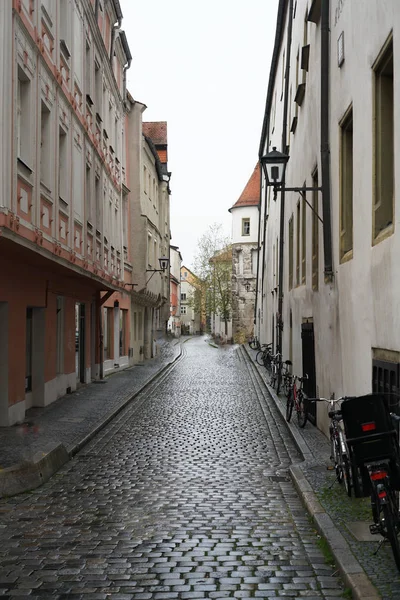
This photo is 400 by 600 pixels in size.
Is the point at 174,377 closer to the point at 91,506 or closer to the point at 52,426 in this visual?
the point at 52,426

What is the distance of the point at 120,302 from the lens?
29.8 meters

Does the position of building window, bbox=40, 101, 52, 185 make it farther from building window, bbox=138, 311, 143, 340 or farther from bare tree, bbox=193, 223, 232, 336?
bare tree, bbox=193, 223, 232, 336

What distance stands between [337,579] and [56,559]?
226cm

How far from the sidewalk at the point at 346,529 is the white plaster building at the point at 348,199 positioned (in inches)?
46.3

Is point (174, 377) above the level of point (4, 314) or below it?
below

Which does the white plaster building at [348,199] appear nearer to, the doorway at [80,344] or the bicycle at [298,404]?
the bicycle at [298,404]

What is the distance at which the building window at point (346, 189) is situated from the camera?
1065 centimetres

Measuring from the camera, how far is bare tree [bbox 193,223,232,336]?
74562 millimetres

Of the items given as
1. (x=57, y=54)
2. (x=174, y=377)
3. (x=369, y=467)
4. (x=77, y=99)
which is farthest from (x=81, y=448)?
(x=174, y=377)

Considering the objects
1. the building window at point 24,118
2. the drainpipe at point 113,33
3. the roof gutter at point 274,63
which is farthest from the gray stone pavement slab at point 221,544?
the drainpipe at point 113,33

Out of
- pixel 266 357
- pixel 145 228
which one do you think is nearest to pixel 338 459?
pixel 266 357

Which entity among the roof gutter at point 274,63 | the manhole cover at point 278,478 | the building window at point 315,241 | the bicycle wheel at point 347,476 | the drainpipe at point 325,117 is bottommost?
the manhole cover at point 278,478

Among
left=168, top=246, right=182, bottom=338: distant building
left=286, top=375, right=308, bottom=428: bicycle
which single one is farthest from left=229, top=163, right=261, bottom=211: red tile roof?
left=286, top=375, right=308, bottom=428: bicycle

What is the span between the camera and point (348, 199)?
10.7m
